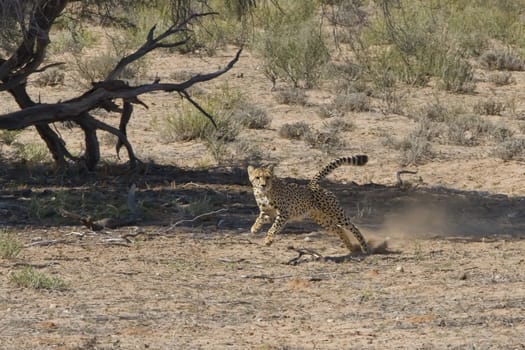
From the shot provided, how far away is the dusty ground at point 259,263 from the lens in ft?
26.4

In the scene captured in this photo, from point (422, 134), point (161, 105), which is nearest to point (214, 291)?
point (422, 134)

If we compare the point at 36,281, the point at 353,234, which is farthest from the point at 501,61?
the point at 36,281

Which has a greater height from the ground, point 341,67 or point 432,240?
point 432,240

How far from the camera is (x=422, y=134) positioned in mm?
17828

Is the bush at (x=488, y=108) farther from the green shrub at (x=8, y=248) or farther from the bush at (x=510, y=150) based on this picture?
the green shrub at (x=8, y=248)

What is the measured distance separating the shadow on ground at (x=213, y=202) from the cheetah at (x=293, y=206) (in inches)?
36.0

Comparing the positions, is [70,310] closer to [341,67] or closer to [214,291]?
[214,291]

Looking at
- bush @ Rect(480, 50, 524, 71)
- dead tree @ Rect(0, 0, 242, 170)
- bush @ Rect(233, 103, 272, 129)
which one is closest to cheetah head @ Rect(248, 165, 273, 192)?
dead tree @ Rect(0, 0, 242, 170)

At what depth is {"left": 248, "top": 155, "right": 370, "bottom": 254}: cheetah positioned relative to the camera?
10.9 meters

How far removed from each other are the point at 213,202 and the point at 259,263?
2572mm

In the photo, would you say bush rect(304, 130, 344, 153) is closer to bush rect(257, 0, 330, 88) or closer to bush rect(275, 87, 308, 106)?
bush rect(275, 87, 308, 106)

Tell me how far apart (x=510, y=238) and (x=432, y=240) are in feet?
2.59

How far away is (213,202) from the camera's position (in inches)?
514

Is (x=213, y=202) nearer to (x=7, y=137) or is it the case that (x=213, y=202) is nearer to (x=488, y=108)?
(x=7, y=137)
